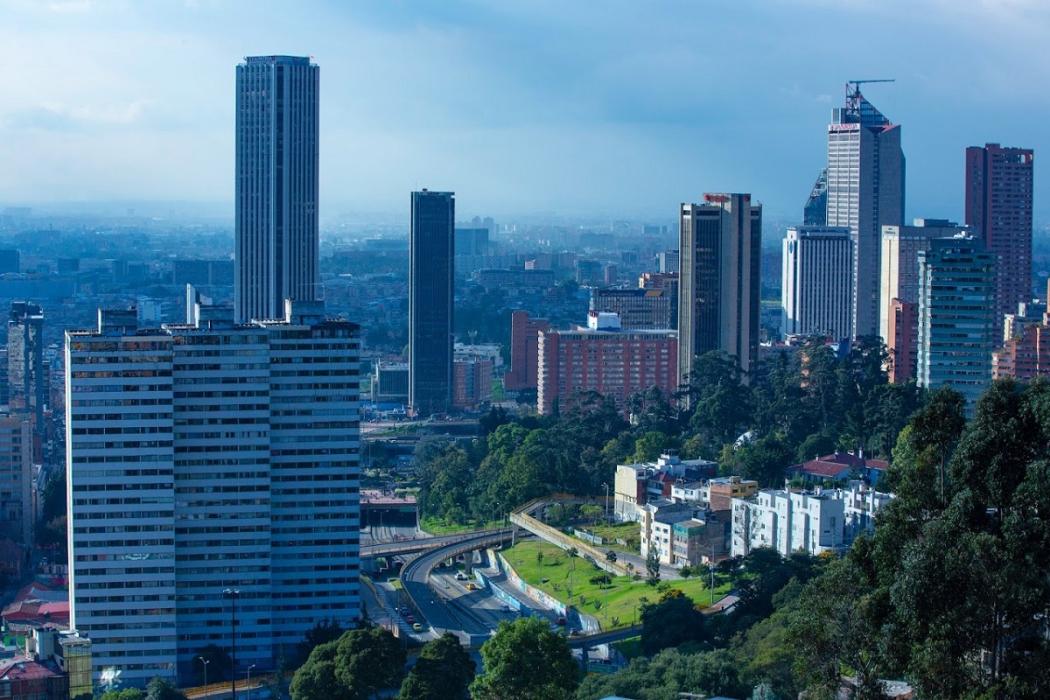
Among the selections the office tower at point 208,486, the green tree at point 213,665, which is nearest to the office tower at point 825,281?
the office tower at point 208,486

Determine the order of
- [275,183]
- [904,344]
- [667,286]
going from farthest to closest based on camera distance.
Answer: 1. [667,286]
2. [275,183]
3. [904,344]

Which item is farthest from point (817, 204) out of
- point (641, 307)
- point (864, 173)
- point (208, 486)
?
point (208, 486)

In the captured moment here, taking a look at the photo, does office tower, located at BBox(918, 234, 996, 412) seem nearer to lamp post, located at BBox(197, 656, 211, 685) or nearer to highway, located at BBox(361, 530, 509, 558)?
highway, located at BBox(361, 530, 509, 558)

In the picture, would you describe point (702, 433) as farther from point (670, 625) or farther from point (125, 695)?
point (125, 695)

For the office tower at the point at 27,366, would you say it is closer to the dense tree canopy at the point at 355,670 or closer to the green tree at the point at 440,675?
the dense tree canopy at the point at 355,670

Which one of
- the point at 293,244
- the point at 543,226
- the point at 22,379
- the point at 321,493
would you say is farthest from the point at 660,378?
the point at 543,226

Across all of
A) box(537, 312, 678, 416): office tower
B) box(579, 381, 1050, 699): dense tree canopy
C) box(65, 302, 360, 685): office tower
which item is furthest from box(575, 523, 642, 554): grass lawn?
box(579, 381, 1050, 699): dense tree canopy
